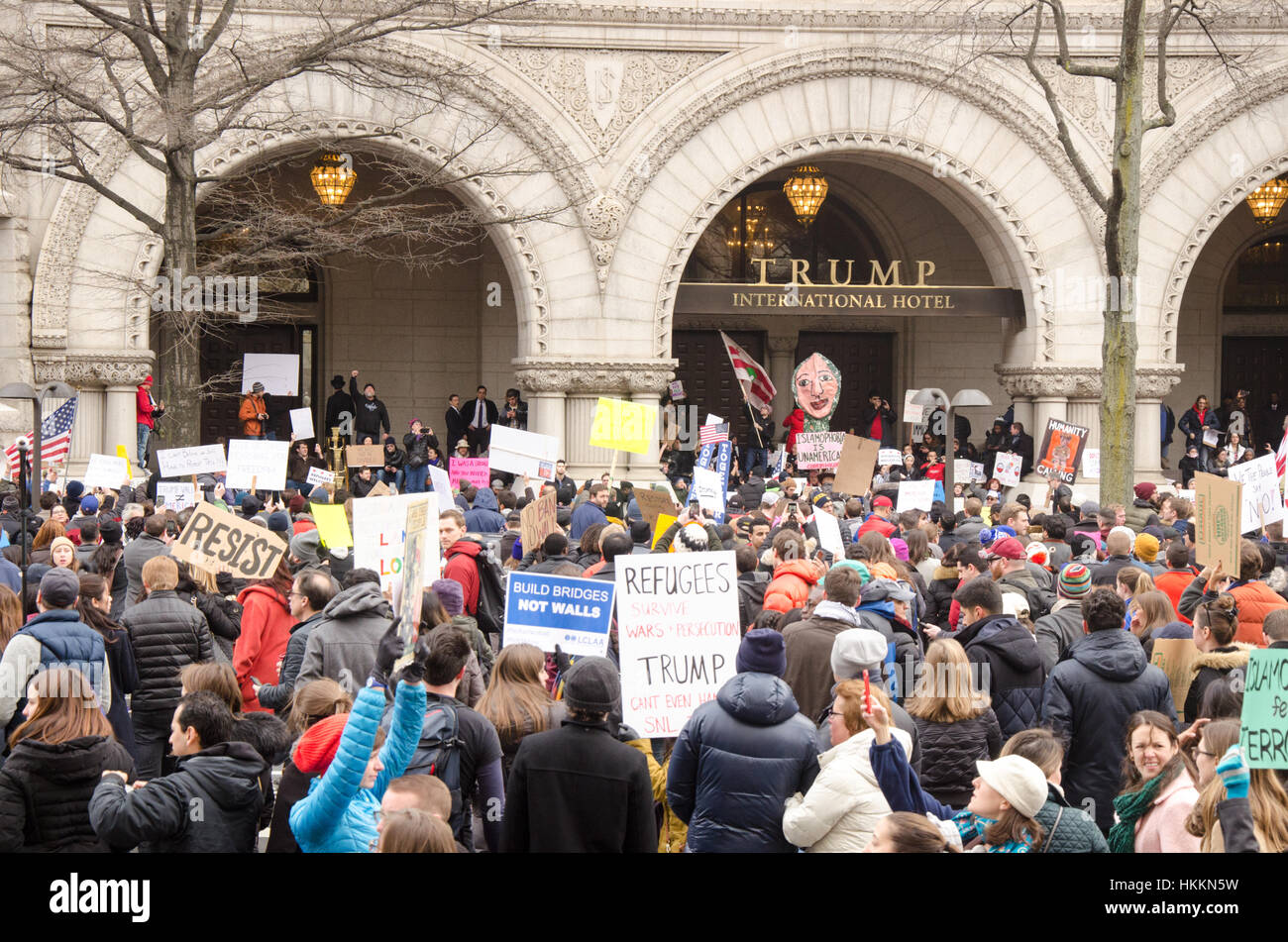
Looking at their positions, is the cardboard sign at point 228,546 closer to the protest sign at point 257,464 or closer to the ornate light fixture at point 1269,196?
the protest sign at point 257,464

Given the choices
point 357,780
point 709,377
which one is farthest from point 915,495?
point 709,377

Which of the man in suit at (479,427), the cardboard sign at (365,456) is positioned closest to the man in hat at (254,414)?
the cardboard sign at (365,456)

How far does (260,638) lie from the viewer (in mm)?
9406

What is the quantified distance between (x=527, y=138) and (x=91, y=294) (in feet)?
20.4

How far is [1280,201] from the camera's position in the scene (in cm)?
2628

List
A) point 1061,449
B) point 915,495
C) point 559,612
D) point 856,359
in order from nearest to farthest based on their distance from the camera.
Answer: point 559,612, point 915,495, point 1061,449, point 856,359

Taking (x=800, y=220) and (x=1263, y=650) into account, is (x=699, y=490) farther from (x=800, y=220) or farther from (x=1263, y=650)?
(x=800, y=220)

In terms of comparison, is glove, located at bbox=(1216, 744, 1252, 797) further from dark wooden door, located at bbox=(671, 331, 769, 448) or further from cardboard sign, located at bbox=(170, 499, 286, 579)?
dark wooden door, located at bbox=(671, 331, 769, 448)

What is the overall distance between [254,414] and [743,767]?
64.8ft

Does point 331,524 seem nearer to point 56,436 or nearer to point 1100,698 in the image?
point 1100,698

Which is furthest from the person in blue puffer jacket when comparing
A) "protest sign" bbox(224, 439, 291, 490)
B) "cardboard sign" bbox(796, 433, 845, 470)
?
"cardboard sign" bbox(796, 433, 845, 470)

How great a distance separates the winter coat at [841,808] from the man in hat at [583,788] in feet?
1.86
